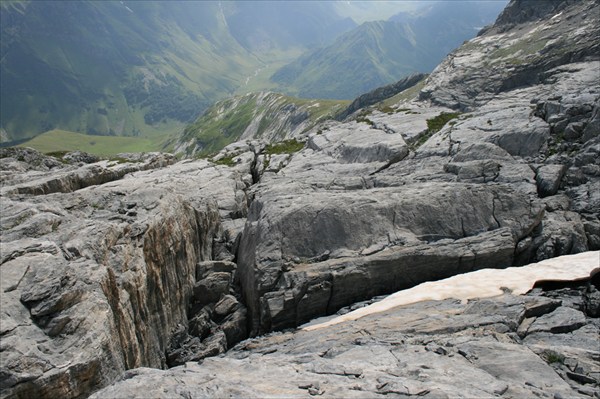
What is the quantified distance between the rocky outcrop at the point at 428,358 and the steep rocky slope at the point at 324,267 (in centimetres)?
10

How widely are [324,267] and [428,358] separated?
1258 centimetres

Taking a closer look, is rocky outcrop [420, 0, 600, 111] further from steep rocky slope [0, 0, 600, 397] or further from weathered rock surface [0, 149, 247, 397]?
weathered rock surface [0, 149, 247, 397]

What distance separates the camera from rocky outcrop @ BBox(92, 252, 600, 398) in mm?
14453

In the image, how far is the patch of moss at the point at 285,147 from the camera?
251 feet

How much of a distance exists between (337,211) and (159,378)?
20923 millimetres

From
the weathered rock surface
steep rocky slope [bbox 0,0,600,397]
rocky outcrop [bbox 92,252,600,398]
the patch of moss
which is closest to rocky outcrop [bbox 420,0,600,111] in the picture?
steep rocky slope [bbox 0,0,600,397]

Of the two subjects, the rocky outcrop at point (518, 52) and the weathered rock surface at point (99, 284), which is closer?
the weathered rock surface at point (99, 284)

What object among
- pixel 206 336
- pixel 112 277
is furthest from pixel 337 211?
pixel 112 277

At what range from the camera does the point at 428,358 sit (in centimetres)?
1752

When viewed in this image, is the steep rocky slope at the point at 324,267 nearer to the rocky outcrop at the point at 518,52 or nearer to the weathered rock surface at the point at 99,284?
the weathered rock surface at the point at 99,284

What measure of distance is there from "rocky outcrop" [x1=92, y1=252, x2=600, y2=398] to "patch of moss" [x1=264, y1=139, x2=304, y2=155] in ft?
176

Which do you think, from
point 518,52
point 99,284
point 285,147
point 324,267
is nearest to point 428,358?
point 324,267

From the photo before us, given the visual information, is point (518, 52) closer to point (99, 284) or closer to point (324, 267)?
point (324, 267)

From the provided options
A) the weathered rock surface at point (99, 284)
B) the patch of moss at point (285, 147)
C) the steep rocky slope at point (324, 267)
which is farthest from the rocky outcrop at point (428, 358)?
the patch of moss at point (285, 147)
